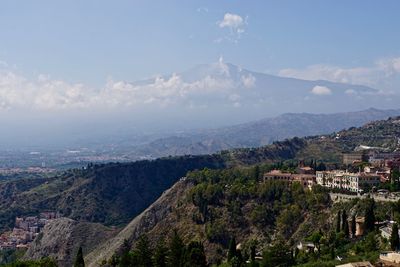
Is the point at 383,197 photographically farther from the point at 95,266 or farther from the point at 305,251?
the point at 95,266

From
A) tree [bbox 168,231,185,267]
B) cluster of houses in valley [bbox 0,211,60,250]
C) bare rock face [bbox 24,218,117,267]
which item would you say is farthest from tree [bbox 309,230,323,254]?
cluster of houses in valley [bbox 0,211,60,250]

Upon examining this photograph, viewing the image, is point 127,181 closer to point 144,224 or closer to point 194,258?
point 144,224

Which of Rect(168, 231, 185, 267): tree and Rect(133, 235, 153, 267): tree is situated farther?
Rect(133, 235, 153, 267): tree

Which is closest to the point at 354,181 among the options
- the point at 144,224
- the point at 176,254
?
the point at 176,254

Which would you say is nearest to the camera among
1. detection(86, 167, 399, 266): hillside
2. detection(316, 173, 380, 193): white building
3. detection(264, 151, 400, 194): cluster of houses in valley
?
detection(86, 167, 399, 266): hillside

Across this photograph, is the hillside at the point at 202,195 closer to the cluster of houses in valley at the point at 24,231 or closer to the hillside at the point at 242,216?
the hillside at the point at 242,216

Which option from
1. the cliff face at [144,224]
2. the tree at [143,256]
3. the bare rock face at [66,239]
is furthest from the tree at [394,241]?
the bare rock face at [66,239]

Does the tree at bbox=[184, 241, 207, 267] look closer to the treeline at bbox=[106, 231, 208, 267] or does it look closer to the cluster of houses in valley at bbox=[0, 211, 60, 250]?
the treeline at bbox=[106, 231, 208, 267]
